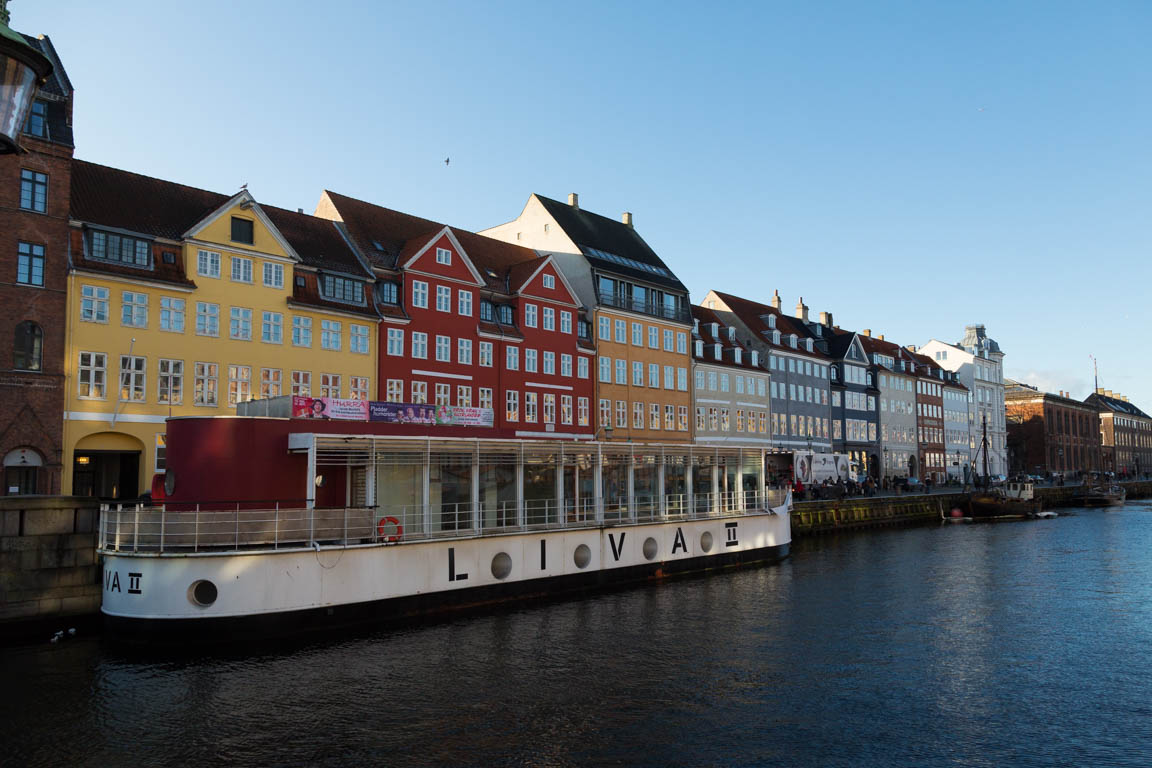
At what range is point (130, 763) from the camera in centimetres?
1377

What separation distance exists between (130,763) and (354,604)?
369 inches

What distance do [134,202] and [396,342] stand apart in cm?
1282

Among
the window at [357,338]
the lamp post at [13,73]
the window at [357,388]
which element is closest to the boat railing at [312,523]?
the window at [357,388]

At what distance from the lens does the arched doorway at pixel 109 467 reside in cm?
3278

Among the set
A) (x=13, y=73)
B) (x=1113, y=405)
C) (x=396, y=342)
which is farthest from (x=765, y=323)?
(x=1113, y=405)

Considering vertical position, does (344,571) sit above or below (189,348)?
below

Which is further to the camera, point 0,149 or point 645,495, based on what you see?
point 645,495

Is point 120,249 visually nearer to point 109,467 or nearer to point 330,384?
point 109,467

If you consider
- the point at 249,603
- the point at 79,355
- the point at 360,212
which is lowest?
the point at 249,603

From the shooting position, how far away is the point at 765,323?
7681cm

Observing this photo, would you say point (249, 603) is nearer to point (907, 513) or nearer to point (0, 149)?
point (0, 149)

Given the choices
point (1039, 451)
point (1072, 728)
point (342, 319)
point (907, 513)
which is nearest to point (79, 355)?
point (342, 319)

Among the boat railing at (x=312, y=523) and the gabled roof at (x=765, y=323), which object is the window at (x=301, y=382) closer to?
the boat railing at (x=312, y=523)

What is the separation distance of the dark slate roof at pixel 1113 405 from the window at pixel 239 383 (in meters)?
156
